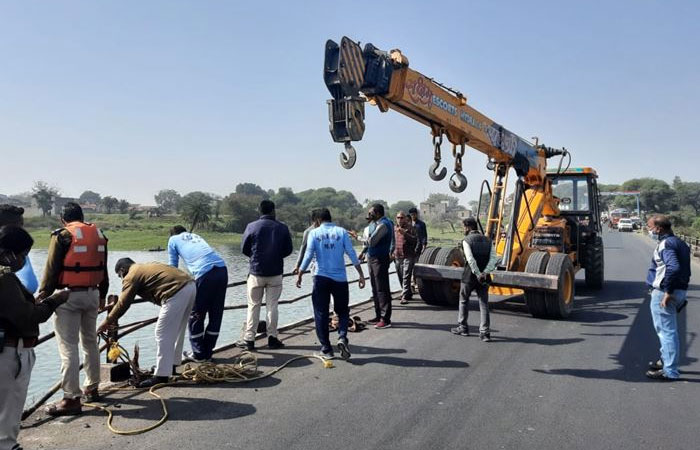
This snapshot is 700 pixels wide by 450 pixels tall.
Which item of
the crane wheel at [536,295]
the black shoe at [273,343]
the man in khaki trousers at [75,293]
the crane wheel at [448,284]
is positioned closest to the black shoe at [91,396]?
the man in khaki trousers at [75,293]

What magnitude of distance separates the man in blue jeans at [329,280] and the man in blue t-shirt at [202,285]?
112 centimetres

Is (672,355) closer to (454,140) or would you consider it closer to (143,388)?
(454,140)

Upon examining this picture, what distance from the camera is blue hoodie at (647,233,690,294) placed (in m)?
5.44

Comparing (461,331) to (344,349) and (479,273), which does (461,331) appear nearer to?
(479,273)

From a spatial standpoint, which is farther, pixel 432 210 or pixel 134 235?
pixel 432 210

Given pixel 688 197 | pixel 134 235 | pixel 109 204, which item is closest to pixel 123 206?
pixel 109 204

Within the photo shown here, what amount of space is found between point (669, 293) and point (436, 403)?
110 inches

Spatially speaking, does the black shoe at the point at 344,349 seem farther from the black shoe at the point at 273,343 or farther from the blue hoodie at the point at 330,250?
the black shoe at the point at 273,343

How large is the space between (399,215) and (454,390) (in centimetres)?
514

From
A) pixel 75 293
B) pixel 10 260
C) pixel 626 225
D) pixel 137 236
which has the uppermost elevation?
pixel 10 260

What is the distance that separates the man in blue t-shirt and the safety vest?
1140 mm

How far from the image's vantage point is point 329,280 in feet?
20.6

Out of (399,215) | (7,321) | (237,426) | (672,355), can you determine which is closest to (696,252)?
(399,215)

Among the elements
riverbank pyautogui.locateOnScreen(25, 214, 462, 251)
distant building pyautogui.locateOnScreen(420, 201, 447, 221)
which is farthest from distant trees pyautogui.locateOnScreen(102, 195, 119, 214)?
distant building pyautogui.locateOnScreen(420, 201, 447, 221)
